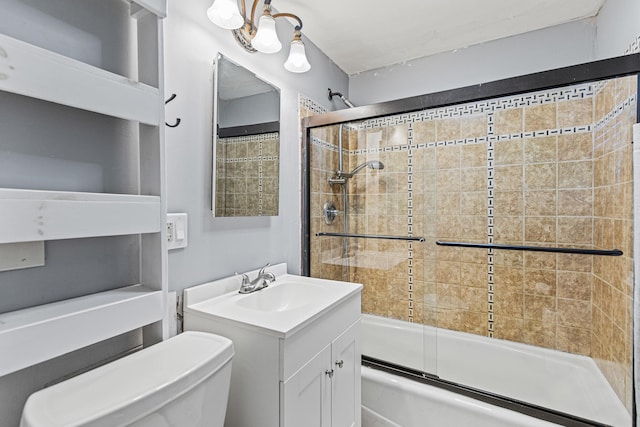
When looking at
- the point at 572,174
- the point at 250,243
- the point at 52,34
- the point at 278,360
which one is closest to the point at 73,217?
the point at 52,34

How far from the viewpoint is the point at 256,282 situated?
54.3 inches

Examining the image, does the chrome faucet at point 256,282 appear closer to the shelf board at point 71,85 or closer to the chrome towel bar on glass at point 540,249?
the shelf board at point 71,85

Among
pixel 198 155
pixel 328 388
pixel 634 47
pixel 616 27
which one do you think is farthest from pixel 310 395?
pixel 616 27

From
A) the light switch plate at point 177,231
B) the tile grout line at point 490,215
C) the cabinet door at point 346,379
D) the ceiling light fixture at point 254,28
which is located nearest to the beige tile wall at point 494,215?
the tile grout line at point 490,215

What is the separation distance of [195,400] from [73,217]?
1.77ft

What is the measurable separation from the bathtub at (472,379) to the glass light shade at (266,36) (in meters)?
1.74

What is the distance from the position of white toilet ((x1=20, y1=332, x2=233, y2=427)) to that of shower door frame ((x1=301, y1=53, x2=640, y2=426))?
114cm

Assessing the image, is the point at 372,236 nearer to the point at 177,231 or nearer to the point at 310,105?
the point at 310,105

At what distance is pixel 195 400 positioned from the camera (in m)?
0.74

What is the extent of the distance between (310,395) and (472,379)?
1.12 m

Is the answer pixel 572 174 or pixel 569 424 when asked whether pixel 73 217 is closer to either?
pixel 569 424

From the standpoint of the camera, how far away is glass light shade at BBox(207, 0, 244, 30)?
46.6 inches

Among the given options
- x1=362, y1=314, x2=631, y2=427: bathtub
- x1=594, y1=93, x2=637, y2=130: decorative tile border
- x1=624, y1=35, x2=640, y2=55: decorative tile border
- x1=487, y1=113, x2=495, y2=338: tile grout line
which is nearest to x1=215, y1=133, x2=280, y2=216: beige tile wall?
x1=362, y1=314, x2=631, y2=427: bathtub

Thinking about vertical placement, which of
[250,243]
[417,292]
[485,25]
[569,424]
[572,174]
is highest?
[485,25]
